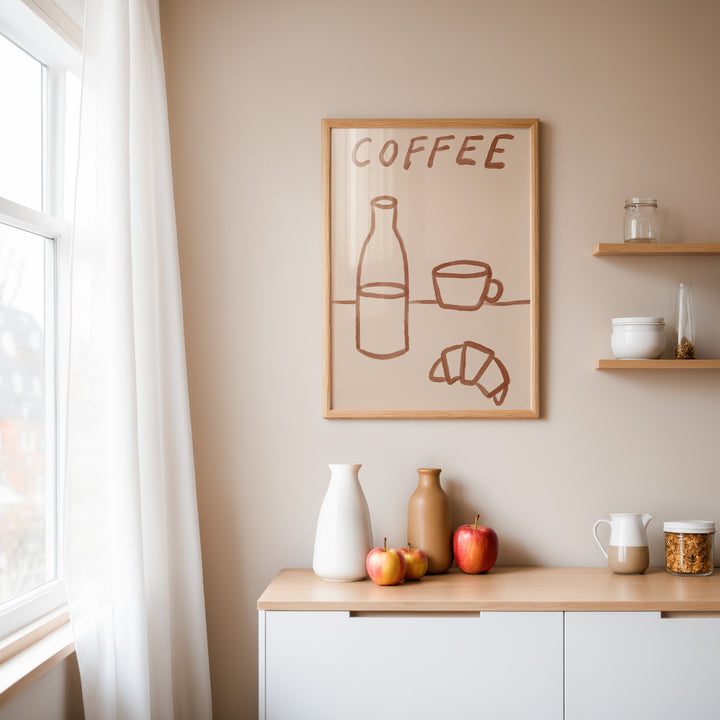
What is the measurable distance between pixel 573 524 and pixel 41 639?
1.44m

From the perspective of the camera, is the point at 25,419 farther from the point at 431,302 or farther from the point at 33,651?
the point at 431,302

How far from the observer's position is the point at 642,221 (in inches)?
79.4

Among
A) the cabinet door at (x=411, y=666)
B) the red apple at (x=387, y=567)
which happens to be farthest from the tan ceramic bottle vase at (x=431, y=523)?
the cabinet door at (x=411, y=666)

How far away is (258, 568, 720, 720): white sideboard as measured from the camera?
1.69m

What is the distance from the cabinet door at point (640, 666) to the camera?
169 centimetres

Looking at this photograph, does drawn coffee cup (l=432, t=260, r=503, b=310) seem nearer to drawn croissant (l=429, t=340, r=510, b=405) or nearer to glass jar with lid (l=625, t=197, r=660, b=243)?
drawn croissant (l=429, t=340, r=510, b=405)

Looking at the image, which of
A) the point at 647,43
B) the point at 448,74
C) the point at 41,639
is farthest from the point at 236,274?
the point at 647,43

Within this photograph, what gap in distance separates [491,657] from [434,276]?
1.04 m

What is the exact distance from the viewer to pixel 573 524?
209cm

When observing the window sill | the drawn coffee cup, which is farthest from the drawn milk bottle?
the window sill

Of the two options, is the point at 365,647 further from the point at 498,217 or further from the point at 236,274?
the point at 498,217

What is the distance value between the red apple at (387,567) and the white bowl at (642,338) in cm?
85

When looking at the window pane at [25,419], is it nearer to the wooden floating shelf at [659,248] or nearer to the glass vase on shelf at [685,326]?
the wooden floating shelf at [659,248]

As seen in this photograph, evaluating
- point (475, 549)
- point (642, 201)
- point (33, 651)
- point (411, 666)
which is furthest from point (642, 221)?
point (33, 651)
